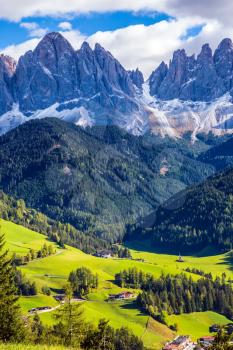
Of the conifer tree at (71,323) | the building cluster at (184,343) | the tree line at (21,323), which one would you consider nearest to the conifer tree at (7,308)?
the tree line at (21,323)

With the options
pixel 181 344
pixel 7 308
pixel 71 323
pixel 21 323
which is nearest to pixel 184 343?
pixel 181 344

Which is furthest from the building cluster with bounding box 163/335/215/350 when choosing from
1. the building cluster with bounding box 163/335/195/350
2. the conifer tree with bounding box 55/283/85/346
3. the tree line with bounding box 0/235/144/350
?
the conifer tree with bounding box 55/283/85/346

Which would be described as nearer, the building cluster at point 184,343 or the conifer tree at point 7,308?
the conifer tree at point 7,308

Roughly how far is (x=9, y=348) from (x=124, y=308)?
15925cm

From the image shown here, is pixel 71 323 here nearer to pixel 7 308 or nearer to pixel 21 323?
pixel 21 323

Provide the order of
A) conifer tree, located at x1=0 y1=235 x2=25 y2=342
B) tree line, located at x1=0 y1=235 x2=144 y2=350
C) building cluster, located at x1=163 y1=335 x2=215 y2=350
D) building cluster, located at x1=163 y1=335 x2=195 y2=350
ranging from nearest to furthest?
conifer tree, located at x1=0 y1=235 x2=25 y2=342 < tree line, located at x1=0 y1=235 x2=144 y2=350 < building cluster, located at x1=163 y1=335 x2=215 y2=350 < building cluster, located at x1=163 y1=335 x2=195 y2=350

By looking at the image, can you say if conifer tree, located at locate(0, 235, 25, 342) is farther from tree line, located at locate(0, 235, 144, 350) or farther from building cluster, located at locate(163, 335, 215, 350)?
building cluster, located at locate(163, 335, 215, 350)

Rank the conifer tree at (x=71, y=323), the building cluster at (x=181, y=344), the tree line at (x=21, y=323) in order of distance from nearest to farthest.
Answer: the tree line at (x=21, y=323)
the conifer tree at (x=71, y=323)
the building cluster at (x=181, y=344)

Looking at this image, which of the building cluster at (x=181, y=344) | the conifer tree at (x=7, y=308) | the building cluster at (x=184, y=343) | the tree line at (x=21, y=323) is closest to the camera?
the conifer tree at (x=7, y=308)

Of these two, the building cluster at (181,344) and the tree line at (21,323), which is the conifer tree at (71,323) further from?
the building cluster at (181,344)

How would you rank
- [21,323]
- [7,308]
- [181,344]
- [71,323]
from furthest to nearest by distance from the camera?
[181,344], [71,323], [21,323], [7,308]

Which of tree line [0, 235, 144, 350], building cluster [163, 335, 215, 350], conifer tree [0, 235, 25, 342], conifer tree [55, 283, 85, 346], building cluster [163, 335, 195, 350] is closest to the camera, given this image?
conifer tree [0, 235, 25, 342]

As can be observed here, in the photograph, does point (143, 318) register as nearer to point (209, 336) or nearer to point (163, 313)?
point (163, 313)

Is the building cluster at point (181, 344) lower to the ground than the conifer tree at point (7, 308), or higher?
lower
